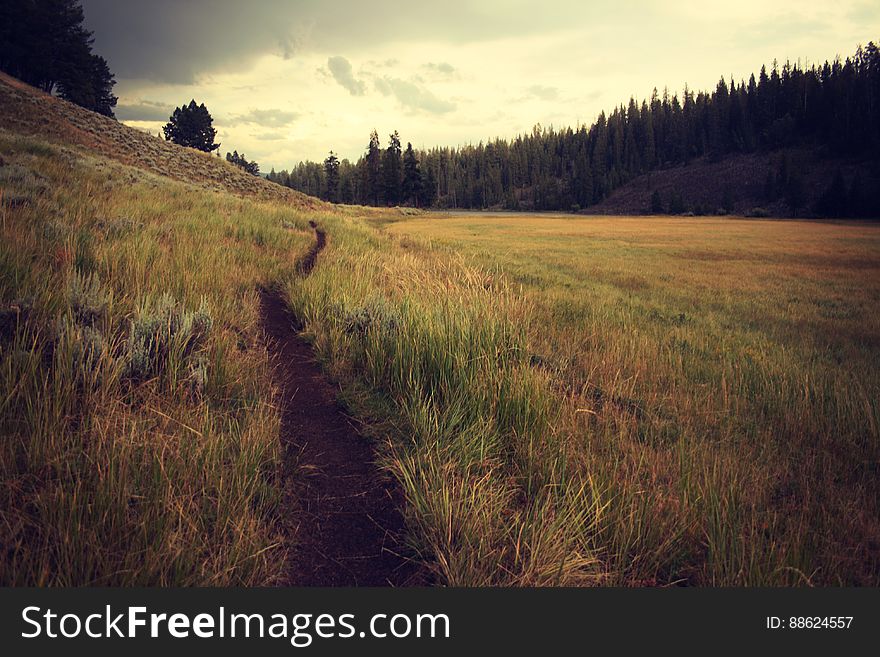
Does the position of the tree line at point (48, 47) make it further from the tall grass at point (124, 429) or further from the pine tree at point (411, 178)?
the tall grass at point (124, 429)

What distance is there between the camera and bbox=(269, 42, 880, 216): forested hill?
284 feet

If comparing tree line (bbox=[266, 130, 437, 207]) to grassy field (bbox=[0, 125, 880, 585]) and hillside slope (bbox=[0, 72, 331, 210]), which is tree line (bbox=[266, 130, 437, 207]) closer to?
hillside slope (bbox=[0, 72, 331, 210])

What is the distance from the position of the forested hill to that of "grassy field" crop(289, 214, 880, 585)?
81.7 meters

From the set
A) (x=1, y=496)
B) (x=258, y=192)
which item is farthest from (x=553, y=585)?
(x=258, y=192)

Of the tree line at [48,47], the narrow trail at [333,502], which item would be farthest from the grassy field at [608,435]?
the tree line at [48,47]

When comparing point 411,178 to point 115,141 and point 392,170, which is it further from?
point 115,141

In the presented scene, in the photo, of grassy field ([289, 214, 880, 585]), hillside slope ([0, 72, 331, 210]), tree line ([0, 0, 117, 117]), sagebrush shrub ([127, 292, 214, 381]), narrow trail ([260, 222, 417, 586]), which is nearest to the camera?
narrow trail ([260, 222, 417, 586])

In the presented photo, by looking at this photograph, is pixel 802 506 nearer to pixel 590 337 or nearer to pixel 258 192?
pixel 590 337

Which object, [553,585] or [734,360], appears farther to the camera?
[734,360]

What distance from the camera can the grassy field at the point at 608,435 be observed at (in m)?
2.55

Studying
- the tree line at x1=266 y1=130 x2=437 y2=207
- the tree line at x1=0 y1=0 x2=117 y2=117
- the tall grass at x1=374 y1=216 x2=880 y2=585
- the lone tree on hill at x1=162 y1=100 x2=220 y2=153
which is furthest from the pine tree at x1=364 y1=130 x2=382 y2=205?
the tall grass at x1=374 y1=216 x2=880 y2=585

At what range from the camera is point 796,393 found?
580 cm

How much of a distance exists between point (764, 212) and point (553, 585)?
9425cm

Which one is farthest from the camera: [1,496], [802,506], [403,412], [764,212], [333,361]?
[764,212]
